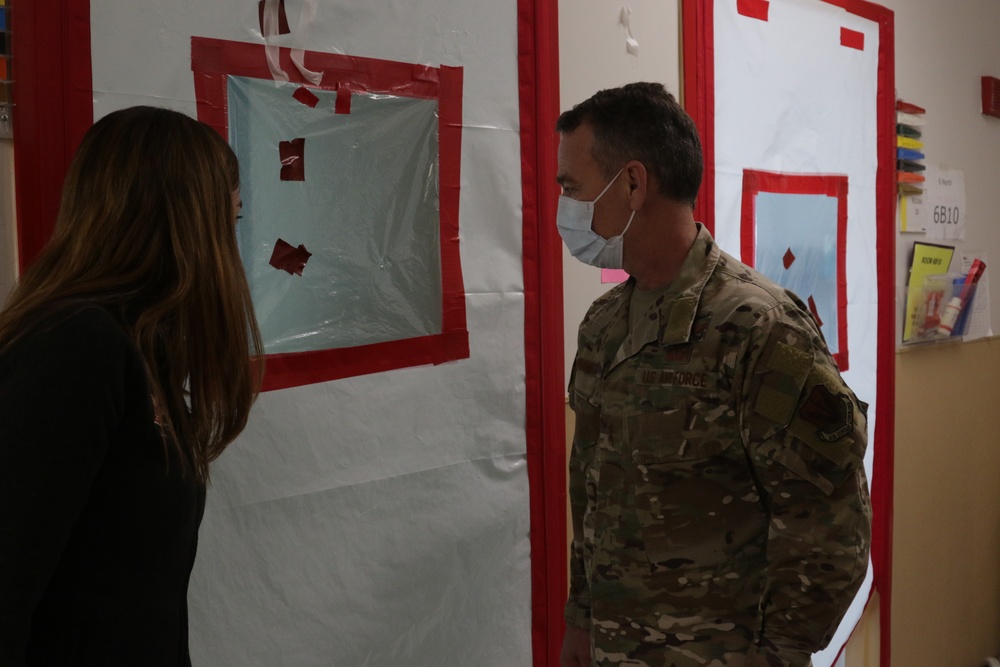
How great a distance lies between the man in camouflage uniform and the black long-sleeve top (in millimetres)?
658

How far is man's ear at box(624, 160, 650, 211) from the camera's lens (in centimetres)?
132

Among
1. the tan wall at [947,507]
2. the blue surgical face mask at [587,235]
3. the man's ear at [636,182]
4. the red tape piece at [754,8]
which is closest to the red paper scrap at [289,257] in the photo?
the blue surgical face mask at [587,235]

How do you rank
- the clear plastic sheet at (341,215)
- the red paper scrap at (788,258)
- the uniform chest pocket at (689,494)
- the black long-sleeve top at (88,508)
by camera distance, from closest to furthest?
the black long-sleeve top at (88,508), the uniform chest pocket at (689,494), the clear plastic sheet at (341,215), the red paper scrap at (788,258)

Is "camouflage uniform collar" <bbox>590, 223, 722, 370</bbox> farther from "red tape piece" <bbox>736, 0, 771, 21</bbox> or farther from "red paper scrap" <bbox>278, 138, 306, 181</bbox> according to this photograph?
"red tape piece" <bbox>736, 0, 771, 21</bbox>

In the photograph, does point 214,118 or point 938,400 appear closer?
point 214,118

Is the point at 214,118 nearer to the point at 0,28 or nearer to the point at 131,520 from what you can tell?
the point at 0,28

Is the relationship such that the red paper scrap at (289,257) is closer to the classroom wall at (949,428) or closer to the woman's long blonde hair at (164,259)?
the woman's long blonde hair at (164,259)

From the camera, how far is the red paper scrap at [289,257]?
4.45 feet

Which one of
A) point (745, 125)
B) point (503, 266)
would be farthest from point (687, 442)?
point (745, 125)

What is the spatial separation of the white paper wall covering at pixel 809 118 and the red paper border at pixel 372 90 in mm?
831

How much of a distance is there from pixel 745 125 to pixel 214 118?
143 cm

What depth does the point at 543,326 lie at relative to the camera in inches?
67.6

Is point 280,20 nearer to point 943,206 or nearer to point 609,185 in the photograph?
point 609,185

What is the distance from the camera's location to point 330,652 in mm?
1437
